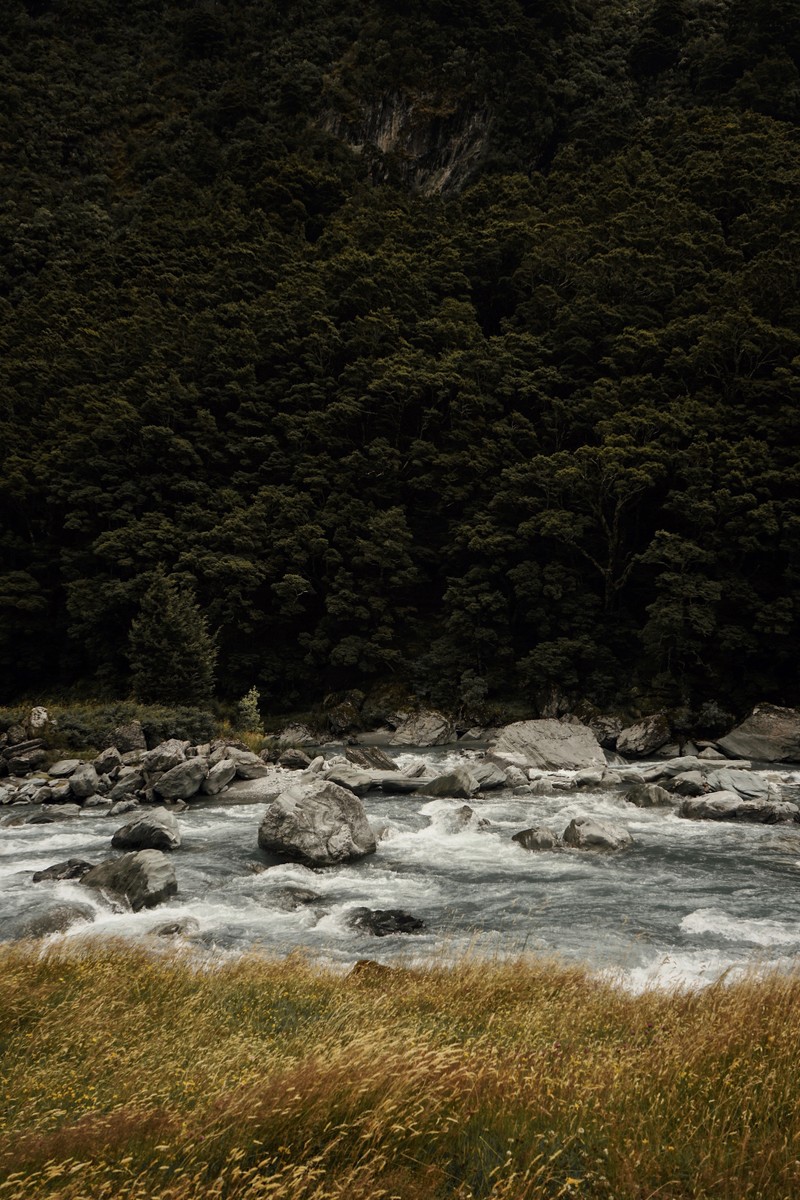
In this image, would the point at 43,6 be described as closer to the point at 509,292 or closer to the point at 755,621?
the point at 509,292

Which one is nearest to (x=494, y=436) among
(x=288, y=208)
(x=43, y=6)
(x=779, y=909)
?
(x=779, y=909)

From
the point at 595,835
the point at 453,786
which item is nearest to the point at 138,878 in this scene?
the point at 595,835

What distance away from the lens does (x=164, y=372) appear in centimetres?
5528

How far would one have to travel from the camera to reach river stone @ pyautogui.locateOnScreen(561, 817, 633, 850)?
16.9m

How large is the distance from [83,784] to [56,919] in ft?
37.7

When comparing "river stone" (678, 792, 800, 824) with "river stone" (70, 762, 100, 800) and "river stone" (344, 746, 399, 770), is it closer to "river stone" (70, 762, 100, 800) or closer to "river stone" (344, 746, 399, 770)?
"river stone" (344, 746, 399, 770)

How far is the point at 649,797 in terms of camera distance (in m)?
21.6

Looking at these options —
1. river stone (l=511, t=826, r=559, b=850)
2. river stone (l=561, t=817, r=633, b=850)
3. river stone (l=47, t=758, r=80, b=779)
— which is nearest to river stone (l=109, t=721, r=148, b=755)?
river stone (l=47, t=758, r=80, b=779)

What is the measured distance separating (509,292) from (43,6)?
13546 centimetres

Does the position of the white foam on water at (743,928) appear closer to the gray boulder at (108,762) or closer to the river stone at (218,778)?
the river stone at (218,778)

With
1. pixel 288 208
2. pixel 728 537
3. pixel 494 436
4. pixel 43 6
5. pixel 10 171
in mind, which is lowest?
pixel 728 537

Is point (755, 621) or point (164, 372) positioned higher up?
point (164, 372)

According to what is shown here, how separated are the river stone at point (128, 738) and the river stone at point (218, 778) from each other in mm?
4852

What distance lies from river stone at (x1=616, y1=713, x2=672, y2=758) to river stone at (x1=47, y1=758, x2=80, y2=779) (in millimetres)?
22796
